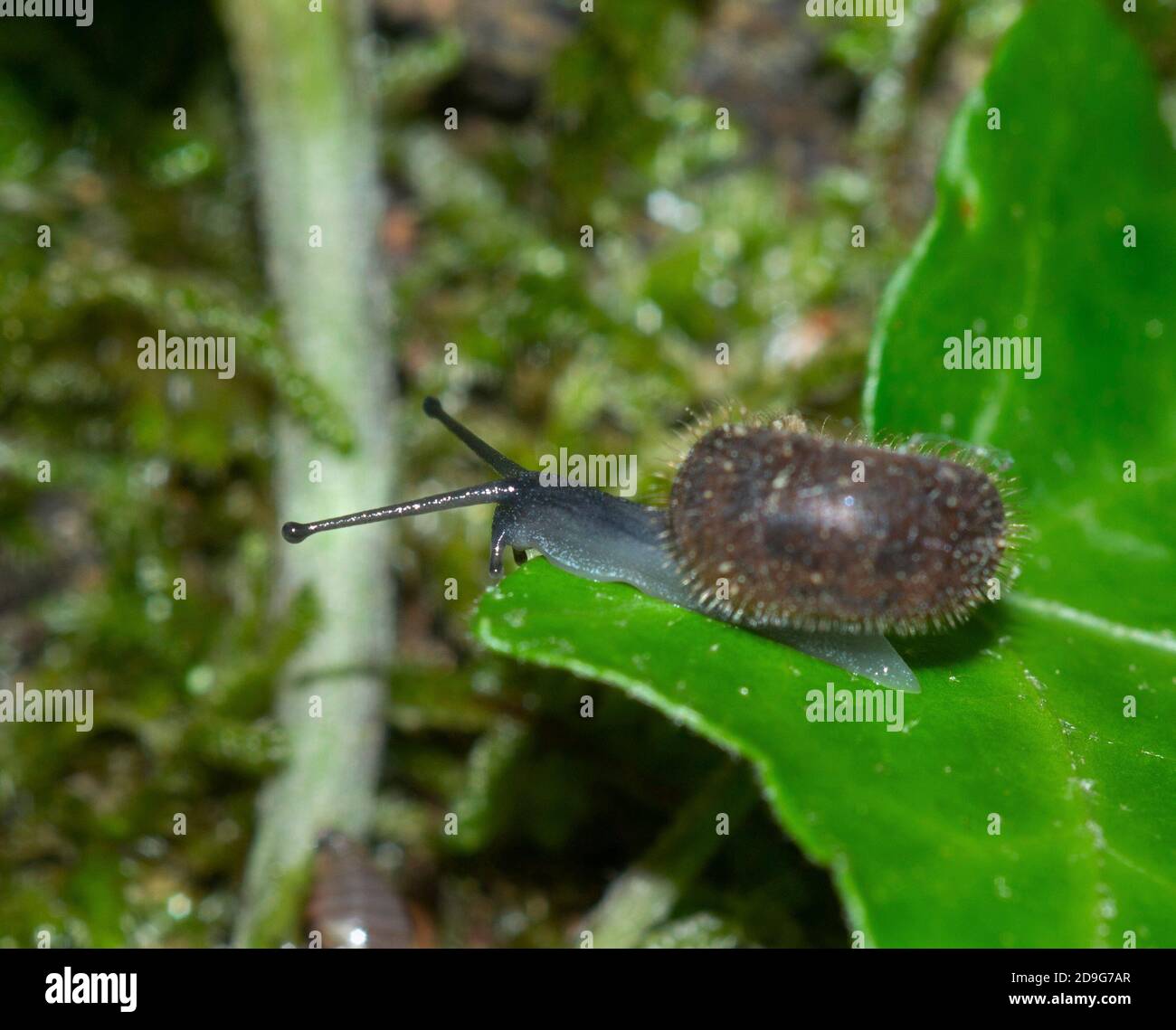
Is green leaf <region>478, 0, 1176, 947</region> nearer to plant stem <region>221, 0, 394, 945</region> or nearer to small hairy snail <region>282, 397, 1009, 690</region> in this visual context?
small hairy snail <region>282, 397, 1009, 690</region>

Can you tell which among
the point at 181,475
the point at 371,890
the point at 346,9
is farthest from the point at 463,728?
the point at 346,9

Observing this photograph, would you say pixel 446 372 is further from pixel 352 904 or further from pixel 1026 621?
pixel 1026 621

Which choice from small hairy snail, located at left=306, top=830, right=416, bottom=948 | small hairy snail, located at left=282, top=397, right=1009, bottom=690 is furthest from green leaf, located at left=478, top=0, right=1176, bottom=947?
small hairy snail, located at left=306, top=830, right=416, bottom=948

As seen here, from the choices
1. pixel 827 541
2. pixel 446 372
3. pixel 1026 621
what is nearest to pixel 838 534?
pixel 827 541

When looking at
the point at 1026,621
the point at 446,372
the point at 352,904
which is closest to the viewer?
the point at 1026,621

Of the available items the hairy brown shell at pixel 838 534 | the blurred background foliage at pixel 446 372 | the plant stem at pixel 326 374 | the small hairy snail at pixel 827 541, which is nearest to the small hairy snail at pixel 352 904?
the plant stem at pixel 326 374

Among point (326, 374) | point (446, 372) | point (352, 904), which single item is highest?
point (446, 372)
